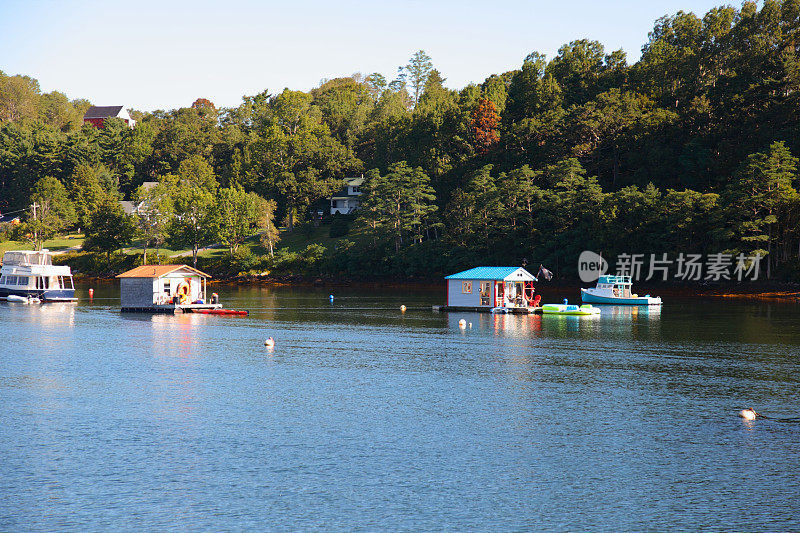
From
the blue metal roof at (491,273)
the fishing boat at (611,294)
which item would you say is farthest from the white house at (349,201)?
the blue metal roof at (491,273)

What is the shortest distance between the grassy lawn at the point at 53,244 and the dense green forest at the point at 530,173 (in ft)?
11.1

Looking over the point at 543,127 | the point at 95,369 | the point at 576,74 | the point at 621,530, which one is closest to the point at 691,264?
the point at 543,127

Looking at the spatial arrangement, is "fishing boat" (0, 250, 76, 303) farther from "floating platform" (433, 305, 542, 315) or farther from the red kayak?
"floating platform" (433, 305, 542, 315)

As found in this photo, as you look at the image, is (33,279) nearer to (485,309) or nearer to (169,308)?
(169,308)

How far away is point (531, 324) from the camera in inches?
2815

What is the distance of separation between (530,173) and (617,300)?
36.7m

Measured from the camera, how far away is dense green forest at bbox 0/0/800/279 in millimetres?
108812

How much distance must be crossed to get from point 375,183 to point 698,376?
105217mm

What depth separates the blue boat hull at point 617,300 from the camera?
92.1 metres

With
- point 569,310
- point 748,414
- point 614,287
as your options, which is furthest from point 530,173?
point 748,414

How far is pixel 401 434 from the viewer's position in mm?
29812

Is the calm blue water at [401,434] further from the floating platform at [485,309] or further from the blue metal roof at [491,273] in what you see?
the blue metal roof at [491,273]

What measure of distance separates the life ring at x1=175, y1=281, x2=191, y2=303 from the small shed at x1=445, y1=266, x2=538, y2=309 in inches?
1184

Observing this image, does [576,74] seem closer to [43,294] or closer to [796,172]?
[796,172]
